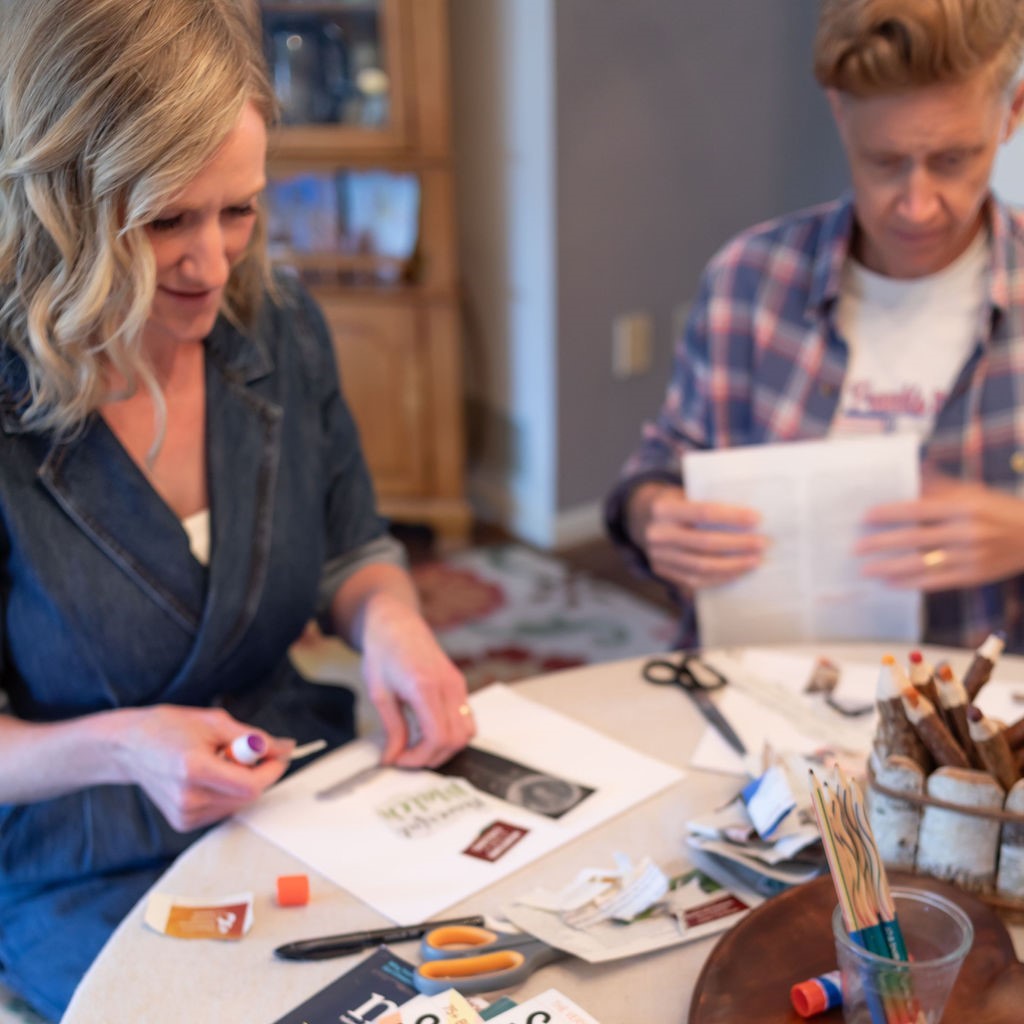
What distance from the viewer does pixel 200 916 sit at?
34.7 inches

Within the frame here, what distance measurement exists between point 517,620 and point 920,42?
195cm

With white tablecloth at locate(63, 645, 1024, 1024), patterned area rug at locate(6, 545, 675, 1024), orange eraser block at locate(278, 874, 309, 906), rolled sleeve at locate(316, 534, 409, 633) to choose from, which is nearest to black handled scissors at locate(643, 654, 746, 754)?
white tablecloth at locate(63, 645, 1024, 1024)

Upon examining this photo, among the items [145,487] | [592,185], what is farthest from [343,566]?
[592,185]

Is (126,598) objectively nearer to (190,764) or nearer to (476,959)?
(190,764)

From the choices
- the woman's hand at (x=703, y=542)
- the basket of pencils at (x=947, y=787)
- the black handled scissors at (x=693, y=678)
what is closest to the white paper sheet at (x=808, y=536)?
the woman's hand at (x=703, y=542)

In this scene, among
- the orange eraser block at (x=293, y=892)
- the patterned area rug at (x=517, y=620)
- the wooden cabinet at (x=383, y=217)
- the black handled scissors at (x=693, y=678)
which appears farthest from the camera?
the wooden cabinet at (x=383, y=217)

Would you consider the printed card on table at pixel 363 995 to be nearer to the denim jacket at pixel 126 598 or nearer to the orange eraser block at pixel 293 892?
the orange eraser block at pixel 293 892

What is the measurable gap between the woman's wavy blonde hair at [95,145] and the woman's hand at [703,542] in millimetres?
596

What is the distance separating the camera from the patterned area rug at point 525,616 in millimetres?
2781

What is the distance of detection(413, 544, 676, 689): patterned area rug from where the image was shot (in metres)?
2.78

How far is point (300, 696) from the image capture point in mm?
1320

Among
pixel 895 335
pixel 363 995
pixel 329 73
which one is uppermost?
pixel 329 73

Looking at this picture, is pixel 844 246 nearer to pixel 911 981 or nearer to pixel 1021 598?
pixel 1021 598

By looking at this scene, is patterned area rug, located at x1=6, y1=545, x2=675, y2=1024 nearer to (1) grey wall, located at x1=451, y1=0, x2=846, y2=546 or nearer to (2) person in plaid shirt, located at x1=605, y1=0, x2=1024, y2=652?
(1) grey wall, located at x1=451, y1=0, x2=846, y2=546
